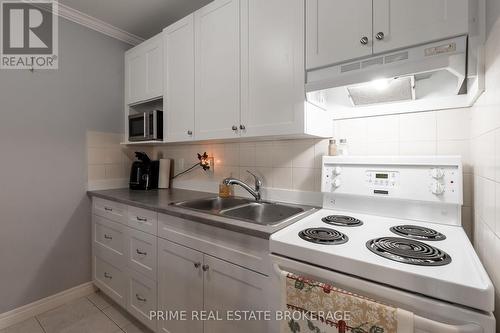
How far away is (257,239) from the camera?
→ 105 cm

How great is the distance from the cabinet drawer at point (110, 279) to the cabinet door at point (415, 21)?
2182 mm

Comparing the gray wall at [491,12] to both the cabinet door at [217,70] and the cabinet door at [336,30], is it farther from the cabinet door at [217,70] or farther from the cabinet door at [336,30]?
the cabinet door at [217,70]

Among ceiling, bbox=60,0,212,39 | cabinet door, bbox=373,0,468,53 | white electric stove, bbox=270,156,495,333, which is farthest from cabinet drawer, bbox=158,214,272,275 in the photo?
ceiling, bbox=60,0,212,39

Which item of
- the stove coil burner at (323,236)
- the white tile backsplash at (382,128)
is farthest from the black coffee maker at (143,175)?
the white tile backsplash at (382,128)

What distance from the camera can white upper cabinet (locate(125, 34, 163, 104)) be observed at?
78.0 inches

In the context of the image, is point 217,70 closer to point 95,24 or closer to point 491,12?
point 491,12

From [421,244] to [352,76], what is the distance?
2.38 ft

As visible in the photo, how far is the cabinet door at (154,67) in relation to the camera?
6.45 feet

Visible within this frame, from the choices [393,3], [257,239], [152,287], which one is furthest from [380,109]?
[152,287]

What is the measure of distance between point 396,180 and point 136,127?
2066 millimetres

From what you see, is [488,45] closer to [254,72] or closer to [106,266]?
[254,72]

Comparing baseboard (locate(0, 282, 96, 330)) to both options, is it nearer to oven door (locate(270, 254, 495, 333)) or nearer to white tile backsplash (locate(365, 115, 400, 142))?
oven door (locate(270, 254, 495, 333))

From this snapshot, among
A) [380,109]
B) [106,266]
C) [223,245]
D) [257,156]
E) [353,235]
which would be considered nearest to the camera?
[353,235]

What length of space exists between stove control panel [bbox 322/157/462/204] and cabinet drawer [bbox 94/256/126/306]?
1.64 metres
